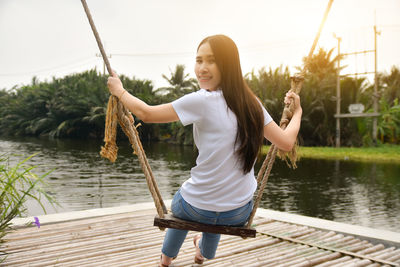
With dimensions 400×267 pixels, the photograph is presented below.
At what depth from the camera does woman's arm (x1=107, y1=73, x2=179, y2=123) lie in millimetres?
1453

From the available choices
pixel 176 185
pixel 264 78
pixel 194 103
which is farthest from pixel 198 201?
pixel 264 78

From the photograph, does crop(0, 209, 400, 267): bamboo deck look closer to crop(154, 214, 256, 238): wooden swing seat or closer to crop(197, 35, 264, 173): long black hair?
crop(154, 214, 256, 238): wooden swing seat

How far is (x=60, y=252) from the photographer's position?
2277 mm

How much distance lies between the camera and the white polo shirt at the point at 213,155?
1.48m

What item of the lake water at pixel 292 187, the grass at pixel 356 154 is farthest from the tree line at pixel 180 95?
the lake water at pixel 292 187

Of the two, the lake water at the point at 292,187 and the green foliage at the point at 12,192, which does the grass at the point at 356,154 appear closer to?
the lake water at the point at 292,187

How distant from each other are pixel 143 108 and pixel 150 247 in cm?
127

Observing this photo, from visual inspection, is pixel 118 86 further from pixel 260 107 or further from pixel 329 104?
pixel 329 104

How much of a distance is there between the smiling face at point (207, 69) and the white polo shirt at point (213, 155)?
55mm

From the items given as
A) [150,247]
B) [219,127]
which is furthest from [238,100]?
[150,247]

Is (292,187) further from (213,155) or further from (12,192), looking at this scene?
(213,155)

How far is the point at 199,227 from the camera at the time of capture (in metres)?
1.59

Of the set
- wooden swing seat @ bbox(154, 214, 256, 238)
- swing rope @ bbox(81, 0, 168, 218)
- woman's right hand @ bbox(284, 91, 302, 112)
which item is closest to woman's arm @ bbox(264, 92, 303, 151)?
woman's right hand @ bbox(284, 91, 302, 112)

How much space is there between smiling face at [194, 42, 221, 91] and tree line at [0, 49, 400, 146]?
1152 centimetres
